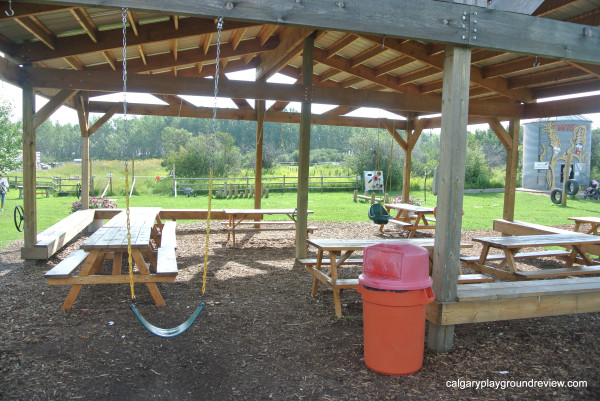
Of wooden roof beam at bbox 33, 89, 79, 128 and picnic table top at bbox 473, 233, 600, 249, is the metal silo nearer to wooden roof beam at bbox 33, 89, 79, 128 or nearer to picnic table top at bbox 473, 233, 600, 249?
picnic table top at bbox 473, 233, 600, 249

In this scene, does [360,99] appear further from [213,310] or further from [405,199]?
[405,199]

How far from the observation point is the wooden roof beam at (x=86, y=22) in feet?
16.2

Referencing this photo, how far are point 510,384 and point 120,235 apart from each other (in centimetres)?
400

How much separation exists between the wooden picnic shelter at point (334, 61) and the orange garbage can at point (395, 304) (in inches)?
16.7

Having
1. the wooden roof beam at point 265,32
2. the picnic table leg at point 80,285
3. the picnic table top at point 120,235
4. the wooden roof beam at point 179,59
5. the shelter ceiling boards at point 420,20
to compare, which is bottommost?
the picnic table leg at point 80,285

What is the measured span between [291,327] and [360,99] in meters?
4.25

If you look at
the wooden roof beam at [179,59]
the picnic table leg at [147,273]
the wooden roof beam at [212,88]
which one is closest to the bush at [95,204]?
the wooden roof beam at [179,59]

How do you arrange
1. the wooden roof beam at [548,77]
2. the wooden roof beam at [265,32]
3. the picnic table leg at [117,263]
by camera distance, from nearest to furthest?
the picnic table leg at [117,263] < the wooden roof beam at [548,77] < the wooden roof beam at [265,32]

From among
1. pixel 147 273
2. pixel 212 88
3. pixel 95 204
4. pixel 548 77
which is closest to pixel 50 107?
pixel 212 88

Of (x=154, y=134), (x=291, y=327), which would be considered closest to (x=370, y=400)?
(x=291, y=327)

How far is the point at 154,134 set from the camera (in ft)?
177

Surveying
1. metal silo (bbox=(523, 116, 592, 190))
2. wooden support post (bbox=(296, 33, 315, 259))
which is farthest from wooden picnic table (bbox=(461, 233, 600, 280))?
metal silo (bbox=(523, 116, 592, 190))

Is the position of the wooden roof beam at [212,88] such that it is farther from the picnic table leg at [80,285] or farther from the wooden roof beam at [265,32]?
Result: the picnic table leg at [80,285]

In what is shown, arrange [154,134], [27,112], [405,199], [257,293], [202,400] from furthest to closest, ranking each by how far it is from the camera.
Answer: [154,134] < [405,199] < [27,112] < [257,293] < [202,400]
